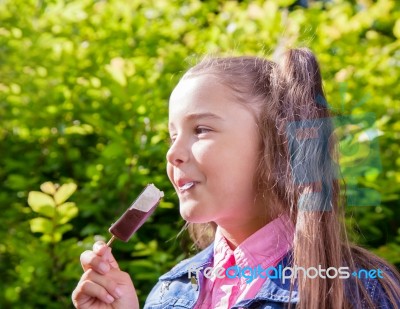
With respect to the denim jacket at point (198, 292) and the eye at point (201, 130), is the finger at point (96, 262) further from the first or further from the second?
the eye at point (201, 130)

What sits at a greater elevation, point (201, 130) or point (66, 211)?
point (201, 130)

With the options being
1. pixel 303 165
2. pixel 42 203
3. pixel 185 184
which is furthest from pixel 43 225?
pixel 303 165

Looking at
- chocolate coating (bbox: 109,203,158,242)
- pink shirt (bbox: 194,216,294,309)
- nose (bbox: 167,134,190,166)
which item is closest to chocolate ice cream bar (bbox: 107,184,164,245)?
chocolate coating (bbox: 109,203,158,242)

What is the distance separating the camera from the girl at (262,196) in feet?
6.15

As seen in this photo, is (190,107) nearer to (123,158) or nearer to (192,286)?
(192,286)

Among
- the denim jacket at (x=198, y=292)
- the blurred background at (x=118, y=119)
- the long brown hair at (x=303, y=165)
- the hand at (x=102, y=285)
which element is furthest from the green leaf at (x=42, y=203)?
the long brown hair at (x=303, y=165)

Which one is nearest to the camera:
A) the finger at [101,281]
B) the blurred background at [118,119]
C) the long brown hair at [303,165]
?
the long brown hair at [303,165]

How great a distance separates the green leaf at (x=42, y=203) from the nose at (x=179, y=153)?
871 millimetres

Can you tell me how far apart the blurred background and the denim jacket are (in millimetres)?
501

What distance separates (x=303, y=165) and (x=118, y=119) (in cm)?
125

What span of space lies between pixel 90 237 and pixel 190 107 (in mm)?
1046

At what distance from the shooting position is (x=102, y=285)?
77.9 inches

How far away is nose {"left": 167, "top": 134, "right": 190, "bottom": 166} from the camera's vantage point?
1.89 meters

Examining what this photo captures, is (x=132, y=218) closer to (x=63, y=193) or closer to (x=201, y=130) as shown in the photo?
(x=201, y=130)
